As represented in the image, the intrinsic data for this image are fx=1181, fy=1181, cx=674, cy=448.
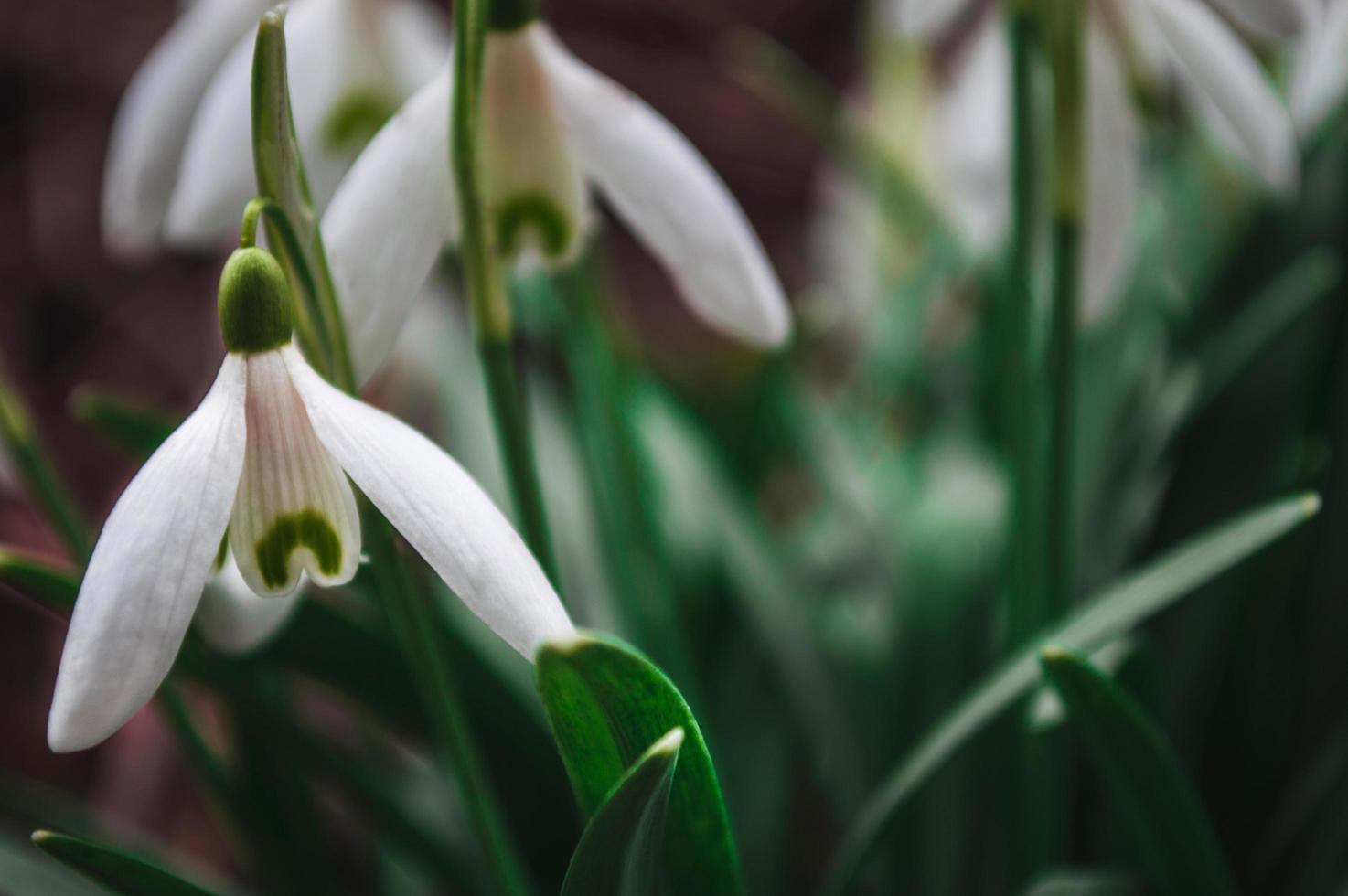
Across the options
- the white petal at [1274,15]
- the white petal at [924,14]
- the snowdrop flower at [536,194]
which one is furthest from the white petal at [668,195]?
the white petal at [924,14]

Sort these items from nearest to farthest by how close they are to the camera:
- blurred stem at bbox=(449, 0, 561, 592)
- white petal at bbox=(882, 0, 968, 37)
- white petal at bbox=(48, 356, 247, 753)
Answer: white petal at bbox=(48, 356, 247, 753)
blurred stem at bbox=(449, 0, 561, 592)
white petal at bbox=(882, 0, 968, 37)

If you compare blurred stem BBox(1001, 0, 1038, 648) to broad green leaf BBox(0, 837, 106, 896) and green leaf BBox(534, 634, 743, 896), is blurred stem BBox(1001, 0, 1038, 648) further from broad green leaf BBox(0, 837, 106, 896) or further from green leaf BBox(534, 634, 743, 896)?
broad green leaf BBox(0, 837, 106, 896)

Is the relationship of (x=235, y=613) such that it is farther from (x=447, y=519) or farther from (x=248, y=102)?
(x=248, y=102)

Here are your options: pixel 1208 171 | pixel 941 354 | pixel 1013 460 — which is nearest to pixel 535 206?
pixel 1013 460

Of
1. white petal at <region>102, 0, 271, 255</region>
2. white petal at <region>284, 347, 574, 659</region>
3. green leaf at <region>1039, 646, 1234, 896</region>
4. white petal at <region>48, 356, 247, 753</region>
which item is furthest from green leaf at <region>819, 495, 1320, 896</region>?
white petal at <region>102, 0, 271, 255</region>

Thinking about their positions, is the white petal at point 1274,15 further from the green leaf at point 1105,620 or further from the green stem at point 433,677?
the green stem at point 433,677
